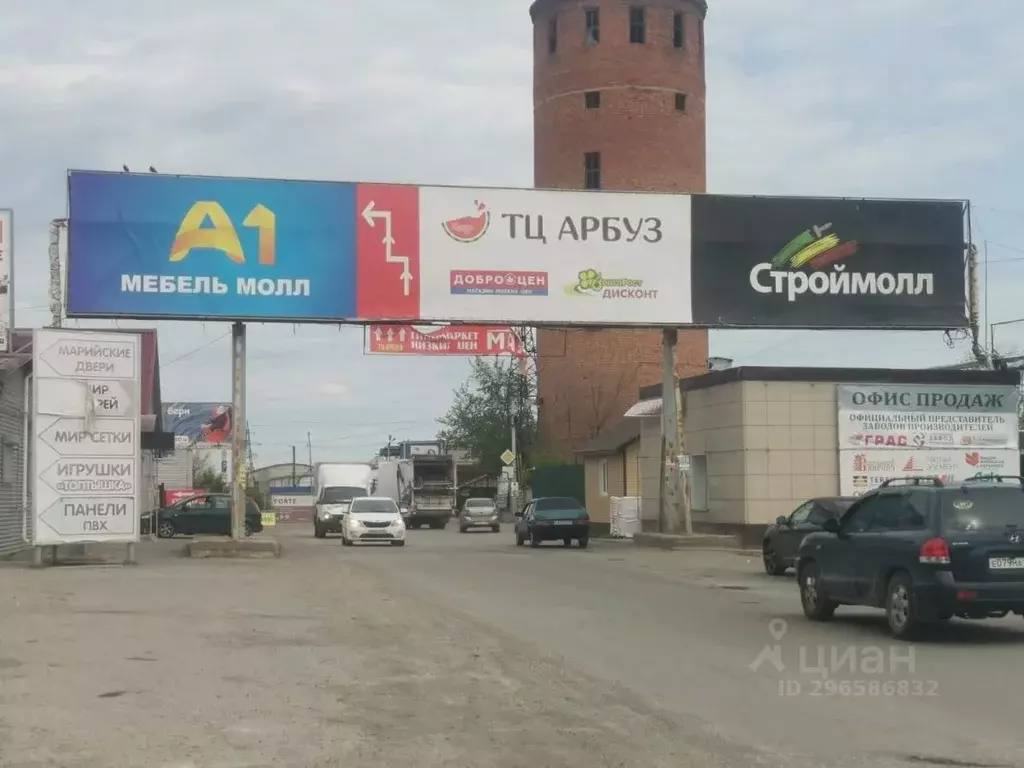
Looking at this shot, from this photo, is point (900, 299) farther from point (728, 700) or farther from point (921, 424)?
point (728, 700)

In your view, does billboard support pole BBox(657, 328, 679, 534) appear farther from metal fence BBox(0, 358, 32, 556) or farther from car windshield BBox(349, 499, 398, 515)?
metal fence BBox(0, 358, 32, 556)

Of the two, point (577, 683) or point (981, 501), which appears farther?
point (981, 501)

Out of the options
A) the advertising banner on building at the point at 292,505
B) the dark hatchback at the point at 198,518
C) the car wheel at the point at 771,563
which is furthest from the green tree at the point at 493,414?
the car wheel at the point at 771,563

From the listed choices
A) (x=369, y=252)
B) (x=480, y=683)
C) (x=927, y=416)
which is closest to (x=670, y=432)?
(x=927, y=416)

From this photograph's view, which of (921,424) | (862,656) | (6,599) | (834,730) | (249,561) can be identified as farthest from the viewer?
(921,424)

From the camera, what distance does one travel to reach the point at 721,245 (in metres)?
33.0

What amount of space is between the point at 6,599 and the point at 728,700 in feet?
36.4

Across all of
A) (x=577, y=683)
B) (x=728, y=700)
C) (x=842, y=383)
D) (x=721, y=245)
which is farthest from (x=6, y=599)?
(x=842, y=383)

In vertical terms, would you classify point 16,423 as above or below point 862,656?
above

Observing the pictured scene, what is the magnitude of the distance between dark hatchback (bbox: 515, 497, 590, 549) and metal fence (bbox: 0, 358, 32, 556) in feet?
44.9

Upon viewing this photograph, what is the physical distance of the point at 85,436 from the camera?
24234 millimetres

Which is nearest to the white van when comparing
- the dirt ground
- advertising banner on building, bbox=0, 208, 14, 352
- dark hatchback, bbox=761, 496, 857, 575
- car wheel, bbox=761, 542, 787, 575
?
advertising banner on building, bbox=0, 208, 14, 352

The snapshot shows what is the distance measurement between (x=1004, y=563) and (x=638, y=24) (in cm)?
5209

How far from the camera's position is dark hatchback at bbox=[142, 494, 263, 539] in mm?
47469
